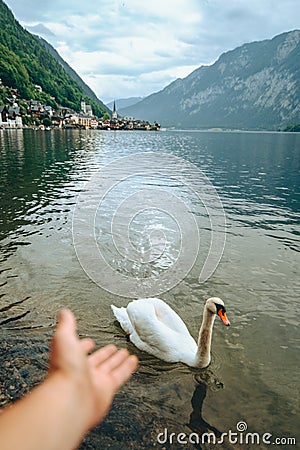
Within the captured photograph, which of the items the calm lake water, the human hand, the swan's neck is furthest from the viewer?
the swan's neck

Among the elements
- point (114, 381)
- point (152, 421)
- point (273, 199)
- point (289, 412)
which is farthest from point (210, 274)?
point (273, 199)

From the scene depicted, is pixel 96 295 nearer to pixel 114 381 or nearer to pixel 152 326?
pixel 152 326

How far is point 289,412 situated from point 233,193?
72.5 ft

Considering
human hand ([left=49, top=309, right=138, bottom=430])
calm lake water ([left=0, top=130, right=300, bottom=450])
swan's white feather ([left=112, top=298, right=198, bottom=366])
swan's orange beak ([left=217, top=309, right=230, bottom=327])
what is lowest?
calm lake water ([left=0, top=130, right=300, bottom=450])

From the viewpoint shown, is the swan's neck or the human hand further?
the swan's neck

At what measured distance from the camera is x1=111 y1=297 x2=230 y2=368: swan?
7242mm

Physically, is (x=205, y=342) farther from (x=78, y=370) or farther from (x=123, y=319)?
(x=78, y=370)

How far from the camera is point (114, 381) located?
79.5 inches

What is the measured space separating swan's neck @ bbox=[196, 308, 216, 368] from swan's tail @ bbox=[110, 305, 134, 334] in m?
1.90

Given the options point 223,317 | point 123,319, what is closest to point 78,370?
point 223,317

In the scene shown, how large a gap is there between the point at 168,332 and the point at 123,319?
155cm

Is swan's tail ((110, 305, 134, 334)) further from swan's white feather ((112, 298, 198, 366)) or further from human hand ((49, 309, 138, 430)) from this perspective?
human hand ((49, 309, 138, 430))

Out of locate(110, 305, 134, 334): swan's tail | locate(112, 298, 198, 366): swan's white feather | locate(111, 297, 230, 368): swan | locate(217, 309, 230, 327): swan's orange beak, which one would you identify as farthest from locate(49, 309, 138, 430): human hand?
locate(110, 305, 134, 334): swan's tail

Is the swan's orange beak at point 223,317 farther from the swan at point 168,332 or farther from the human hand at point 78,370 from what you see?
the human hand at point 78,370
